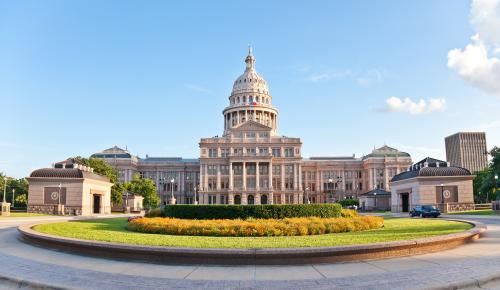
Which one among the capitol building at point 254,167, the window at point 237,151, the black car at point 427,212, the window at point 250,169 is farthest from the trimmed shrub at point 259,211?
the window at point 250,169

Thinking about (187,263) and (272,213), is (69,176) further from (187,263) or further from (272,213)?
(187,263)

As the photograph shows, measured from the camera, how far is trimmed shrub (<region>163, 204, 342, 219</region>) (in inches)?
1012

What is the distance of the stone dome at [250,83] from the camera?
148m

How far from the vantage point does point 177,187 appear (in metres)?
139

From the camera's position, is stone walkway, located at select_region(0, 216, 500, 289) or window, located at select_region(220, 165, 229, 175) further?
window, located at select_region(220, 165, 229, 175)

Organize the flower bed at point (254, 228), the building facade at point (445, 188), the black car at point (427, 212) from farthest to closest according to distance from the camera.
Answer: the building facade at point (445, 188) → the black car at point (427, 212) → the flower bed at point (254, 228)

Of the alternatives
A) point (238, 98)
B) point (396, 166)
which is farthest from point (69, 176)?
point (396, 166)

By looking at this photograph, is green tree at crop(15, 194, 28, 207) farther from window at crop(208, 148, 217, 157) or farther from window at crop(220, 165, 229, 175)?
window at crop(220, 165, 229, 175)

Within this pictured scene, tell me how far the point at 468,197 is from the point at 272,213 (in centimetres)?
4137

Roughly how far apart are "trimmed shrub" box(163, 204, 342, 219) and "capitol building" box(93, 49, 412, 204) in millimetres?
80952

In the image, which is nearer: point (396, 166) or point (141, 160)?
point (396, 166)

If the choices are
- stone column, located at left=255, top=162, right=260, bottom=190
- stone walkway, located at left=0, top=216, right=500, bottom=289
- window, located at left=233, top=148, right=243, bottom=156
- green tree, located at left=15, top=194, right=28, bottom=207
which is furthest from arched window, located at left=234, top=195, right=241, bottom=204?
stone walkway, located at left=0, top=216, right=500, bottom=289

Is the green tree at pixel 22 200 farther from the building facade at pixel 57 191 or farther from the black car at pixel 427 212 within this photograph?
the black car at pixel 427 212

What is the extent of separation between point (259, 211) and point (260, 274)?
515 inches
